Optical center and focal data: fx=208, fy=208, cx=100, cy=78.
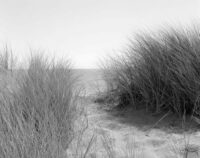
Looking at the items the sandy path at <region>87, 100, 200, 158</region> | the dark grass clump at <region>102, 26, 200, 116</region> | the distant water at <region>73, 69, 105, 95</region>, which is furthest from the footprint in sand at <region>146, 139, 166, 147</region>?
the distant water at <region>73, 69, 105, 95</region>

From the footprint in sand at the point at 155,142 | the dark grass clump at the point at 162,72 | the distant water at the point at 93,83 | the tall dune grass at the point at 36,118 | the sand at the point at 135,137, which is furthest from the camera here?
the distant water at the point at 93,83

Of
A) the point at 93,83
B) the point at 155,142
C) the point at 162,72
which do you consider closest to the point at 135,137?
the point at 155,142

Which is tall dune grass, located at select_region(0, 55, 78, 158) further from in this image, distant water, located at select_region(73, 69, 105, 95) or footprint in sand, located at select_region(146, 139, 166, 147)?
distant water, located at select_region(73, 69, 105, 95)

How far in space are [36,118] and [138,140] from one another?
2.64ft

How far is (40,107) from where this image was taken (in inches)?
62.1

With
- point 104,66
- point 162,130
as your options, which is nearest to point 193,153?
point 162,130

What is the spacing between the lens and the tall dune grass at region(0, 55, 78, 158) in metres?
0.97

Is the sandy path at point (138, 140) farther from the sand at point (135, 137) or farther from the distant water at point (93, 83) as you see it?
the distant water at point (93, 83)

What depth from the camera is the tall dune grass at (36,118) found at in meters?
0.97

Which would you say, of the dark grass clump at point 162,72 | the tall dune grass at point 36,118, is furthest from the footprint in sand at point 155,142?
the tall dune grass at point 36,118

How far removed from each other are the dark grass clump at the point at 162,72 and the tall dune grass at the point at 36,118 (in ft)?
2.90

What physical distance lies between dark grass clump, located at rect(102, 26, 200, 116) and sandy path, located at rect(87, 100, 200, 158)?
0.94ft

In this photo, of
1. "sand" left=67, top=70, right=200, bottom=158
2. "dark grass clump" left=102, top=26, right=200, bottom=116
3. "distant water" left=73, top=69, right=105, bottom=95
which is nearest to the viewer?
"sand" left=67, top=70, right=200, bottom=158

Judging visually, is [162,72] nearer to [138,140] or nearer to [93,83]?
[138,140]
